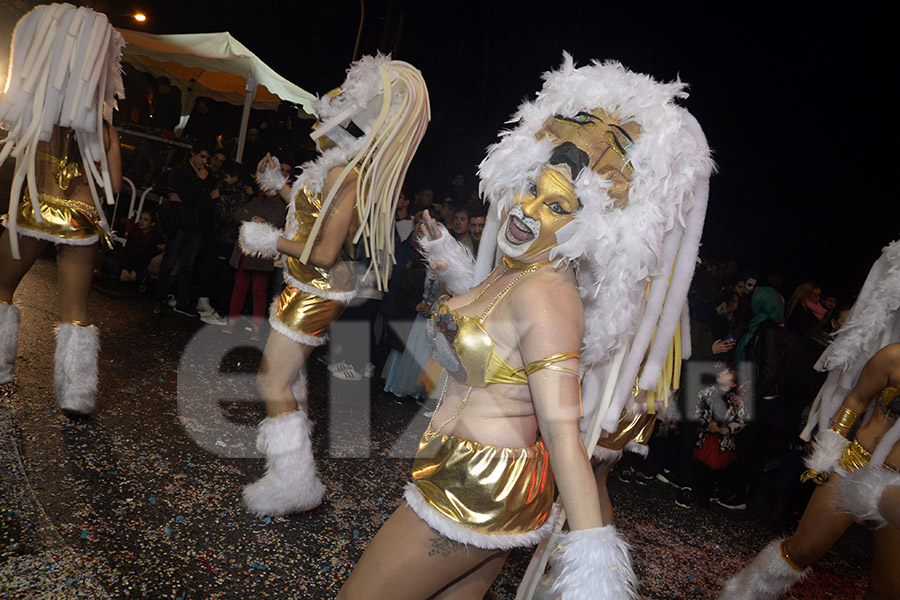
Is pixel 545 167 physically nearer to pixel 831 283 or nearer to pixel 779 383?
pixel 779 383

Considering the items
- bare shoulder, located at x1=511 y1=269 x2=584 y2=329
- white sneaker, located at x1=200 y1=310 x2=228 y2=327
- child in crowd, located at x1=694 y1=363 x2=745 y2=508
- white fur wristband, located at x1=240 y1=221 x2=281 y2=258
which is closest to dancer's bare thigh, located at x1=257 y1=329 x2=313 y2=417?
white fur wristband, located at x1=240 y1=221 x2=281 y2=258

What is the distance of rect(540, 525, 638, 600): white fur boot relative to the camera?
1308 mm

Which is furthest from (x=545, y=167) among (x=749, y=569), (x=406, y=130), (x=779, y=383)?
(x=779, y=383)

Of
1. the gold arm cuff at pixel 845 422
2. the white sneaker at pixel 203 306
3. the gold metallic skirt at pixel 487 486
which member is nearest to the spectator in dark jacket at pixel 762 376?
the gold arm cuff at pixel 845 422

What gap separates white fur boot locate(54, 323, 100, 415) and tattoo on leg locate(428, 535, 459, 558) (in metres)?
2.76

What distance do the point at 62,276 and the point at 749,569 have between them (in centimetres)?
411

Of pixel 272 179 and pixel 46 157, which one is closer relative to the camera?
pixel 46 157

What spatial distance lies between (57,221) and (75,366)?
825mm

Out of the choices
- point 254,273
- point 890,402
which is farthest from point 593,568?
point 254,273

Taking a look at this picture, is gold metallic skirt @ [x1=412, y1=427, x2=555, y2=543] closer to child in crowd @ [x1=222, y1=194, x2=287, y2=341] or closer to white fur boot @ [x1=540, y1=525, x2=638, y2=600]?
white fur boot @ [x1=540, y1=525, x2=638, y2=600]


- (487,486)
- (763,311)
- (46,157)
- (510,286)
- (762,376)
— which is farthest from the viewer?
(763,311)

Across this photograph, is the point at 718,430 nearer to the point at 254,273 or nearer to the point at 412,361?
the point at 412,361

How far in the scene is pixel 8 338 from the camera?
11.2 feet

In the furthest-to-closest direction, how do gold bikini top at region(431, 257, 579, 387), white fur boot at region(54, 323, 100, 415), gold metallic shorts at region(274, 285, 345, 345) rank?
1. white fur boot at region(54, 323, 100, 415)
2. gold metallic shorts at region(274, 285, 345, 345)
3. gold bikini top at region(431, 257, 579, 387)
